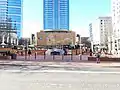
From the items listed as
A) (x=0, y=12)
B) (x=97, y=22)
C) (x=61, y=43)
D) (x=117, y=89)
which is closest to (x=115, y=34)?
(x=61, y=43)

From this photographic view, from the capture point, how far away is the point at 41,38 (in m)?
149

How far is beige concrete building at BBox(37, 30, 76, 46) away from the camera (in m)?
147

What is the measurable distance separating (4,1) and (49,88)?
531ft

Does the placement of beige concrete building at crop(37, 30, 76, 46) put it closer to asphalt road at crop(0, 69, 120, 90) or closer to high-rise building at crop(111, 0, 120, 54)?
high-rise building at crop(111, 0, 120, 54)

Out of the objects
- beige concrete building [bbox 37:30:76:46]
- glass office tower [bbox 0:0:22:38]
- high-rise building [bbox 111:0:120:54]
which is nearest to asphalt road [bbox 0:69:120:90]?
high-rise building [bbox 111:0:120:54]

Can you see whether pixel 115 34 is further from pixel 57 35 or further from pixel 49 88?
pixel 49 88

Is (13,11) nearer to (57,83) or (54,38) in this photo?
(54,38)

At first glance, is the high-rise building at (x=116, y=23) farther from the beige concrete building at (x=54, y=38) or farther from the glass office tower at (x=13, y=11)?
the glass office tower at (x=13, y=11)

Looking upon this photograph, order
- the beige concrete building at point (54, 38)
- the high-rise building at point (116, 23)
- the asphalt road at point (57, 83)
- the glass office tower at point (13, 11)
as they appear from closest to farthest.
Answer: the asphalt road at point (57, 83)
the high-rise building at point (116, 23)
the beige concrete building at point (54, 38)
the glass office tower at point (13, 11)

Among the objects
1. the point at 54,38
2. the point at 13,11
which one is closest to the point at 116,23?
the point at 54,38

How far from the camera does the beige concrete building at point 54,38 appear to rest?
147m

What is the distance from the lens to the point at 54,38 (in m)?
148

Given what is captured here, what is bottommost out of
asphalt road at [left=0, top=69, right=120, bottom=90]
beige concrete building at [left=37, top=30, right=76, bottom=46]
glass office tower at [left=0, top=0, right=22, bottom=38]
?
asphalt road at [left=0, top=69, right=120, bottom=90]

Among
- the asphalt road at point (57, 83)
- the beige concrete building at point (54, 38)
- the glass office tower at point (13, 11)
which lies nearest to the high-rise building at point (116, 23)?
the beige concrete building at point (54, 38)
